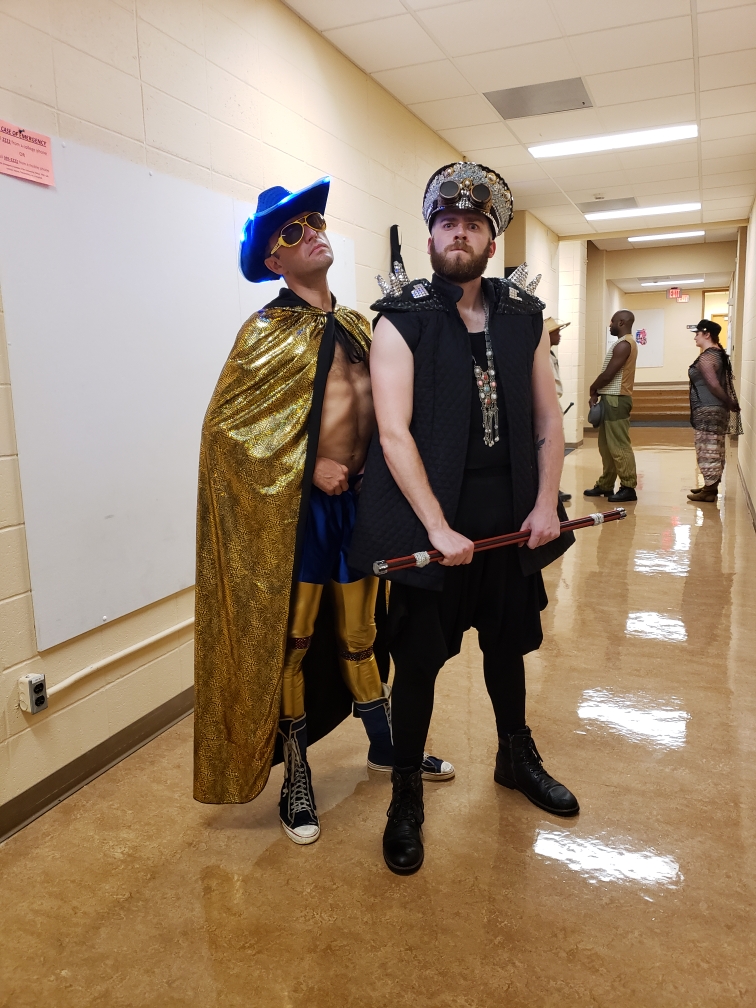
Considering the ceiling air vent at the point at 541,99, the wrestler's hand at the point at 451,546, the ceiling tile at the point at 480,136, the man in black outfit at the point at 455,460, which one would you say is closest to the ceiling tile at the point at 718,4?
the ceiling air vent at the point at 541,99

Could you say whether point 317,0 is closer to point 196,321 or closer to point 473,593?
point 196,321

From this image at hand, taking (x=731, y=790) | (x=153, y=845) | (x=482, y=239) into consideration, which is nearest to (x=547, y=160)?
(x=482, y=239)

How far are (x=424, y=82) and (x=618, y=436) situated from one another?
3.34m

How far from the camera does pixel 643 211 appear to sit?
8.63 metres

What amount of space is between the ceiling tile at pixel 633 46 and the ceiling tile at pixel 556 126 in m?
0.80

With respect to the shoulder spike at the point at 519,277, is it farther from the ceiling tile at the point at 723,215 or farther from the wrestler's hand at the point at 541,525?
the ceiling tile at the point at 723,215

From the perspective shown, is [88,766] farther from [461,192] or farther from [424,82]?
[424,82]

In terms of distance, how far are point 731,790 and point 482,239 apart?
1655 mm

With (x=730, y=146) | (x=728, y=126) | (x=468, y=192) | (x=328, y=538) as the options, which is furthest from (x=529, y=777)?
(x=730, y=146)

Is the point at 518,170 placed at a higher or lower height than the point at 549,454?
higher

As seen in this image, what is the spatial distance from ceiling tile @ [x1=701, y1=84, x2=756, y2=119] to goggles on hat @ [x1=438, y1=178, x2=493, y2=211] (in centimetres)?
404

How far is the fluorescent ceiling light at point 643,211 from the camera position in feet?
27.8

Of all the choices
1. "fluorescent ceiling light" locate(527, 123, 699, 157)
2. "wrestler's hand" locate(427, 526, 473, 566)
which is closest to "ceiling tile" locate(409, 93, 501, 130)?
"fluorescent ceiling light" locate(527, 123, 699, 157)

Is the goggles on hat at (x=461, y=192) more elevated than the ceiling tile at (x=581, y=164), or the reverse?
the ceiling tile at (x=581, y=164)
